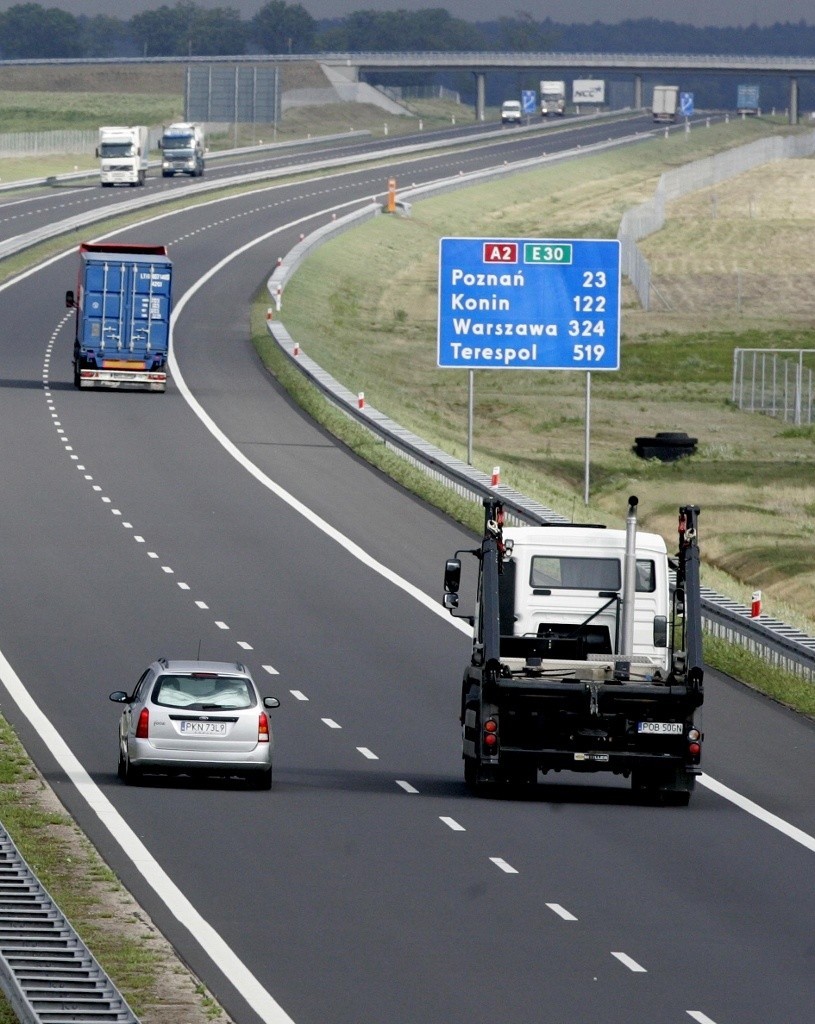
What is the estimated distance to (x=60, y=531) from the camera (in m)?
40.8

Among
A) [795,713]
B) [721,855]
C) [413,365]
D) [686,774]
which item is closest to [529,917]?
[721,855]

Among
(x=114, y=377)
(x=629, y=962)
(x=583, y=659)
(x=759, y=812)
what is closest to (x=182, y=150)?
(x=114, y=377)

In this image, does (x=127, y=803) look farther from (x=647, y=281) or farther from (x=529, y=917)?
(x=647, y=281)

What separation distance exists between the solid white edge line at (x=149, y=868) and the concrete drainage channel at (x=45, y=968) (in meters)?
1.29

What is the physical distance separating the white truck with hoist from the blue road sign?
24177 mm

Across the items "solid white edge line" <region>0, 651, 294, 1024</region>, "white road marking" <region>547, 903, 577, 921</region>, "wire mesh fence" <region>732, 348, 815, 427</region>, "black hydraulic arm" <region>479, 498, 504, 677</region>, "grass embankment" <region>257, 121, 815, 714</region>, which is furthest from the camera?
"wire mesh fence" <region>732, 348, 815, 427</region>

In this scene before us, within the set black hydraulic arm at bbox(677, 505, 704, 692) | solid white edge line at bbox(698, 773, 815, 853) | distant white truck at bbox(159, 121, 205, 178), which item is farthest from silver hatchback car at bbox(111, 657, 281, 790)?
distant white truck at bbox(159, 121, 205, 178)

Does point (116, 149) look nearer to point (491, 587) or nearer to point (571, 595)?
point (571, 595)

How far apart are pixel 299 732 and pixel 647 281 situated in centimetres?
7372

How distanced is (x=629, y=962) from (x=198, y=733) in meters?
7.83

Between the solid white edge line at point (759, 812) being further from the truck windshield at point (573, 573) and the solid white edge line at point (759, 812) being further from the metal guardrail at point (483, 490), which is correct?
the metal guardrail at point (483, 490)

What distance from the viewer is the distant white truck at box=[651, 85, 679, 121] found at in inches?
7549

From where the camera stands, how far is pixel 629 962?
51.8 ft

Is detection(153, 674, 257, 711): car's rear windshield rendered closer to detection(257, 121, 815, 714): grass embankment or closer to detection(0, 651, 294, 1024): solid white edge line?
detection(0, 651, 294, 1024): solid white edge line
